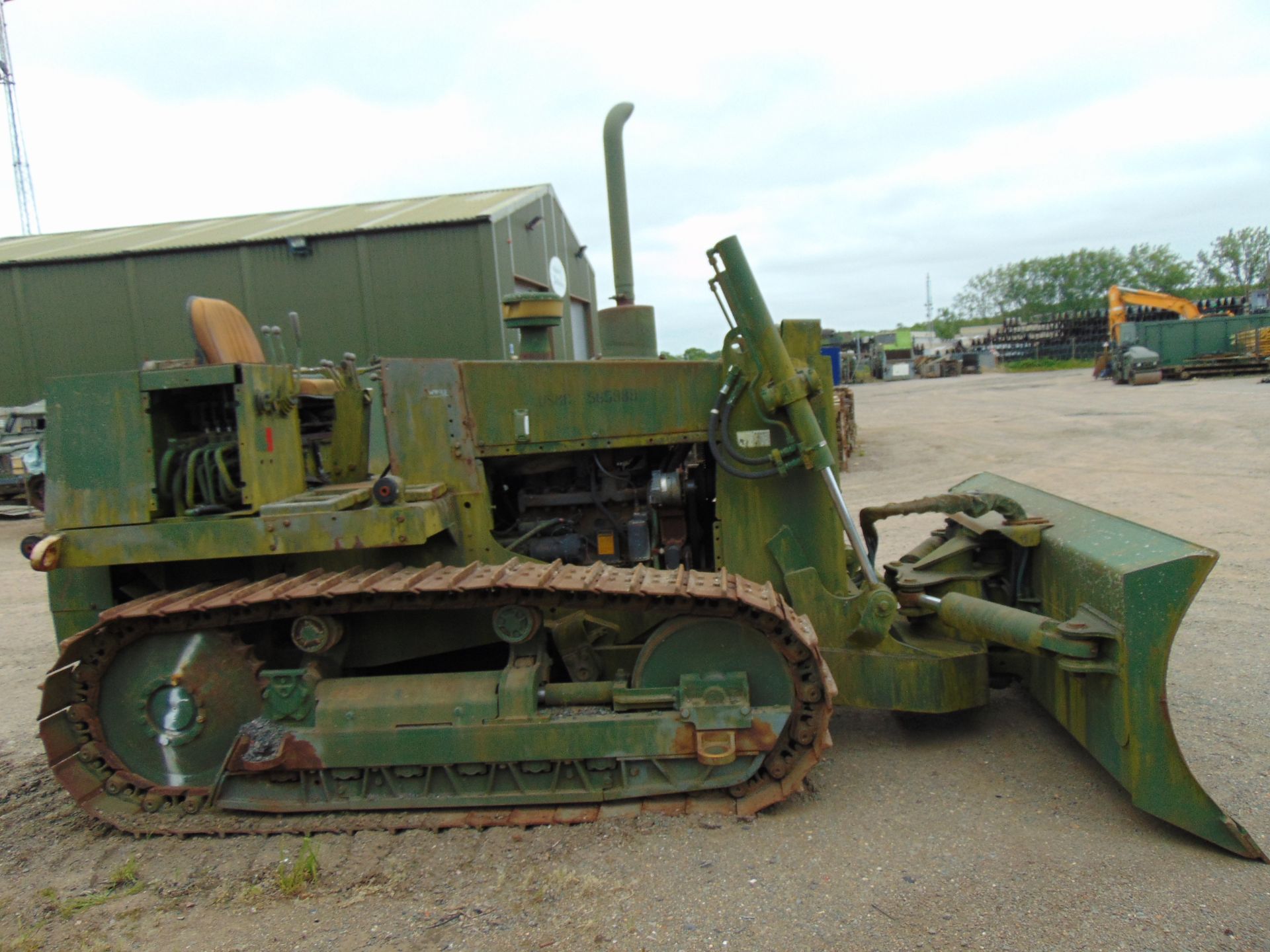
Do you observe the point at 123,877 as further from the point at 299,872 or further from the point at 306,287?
the point at 306,287

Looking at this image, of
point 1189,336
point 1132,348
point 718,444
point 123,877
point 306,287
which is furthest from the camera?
point 1189,336

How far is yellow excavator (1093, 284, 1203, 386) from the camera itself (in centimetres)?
2520

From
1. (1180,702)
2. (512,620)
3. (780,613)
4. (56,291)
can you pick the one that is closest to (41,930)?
(512,620)

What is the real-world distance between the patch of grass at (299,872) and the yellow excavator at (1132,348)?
2657 cm

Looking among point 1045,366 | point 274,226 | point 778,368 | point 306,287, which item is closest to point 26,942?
point 778,368

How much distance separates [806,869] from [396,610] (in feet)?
6.48

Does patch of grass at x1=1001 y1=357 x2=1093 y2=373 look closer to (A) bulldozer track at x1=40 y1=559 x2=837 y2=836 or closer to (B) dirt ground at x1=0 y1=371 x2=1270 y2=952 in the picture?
(B) dirt ground at x1=0 y1=371 x2=1270 y2=952

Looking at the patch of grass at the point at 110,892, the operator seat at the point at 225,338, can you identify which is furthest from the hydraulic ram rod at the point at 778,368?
the patch of grass at the point at 110,892

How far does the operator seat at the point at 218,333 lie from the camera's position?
4258 mm

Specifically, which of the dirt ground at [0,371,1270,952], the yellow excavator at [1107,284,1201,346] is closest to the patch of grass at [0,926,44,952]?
the dirt ground at [0,371,1270,952]

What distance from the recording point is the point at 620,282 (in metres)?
5.72

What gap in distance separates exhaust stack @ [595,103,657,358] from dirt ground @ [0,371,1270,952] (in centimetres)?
234

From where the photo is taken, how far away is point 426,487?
418 centimetres

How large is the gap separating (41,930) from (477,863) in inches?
59.3
